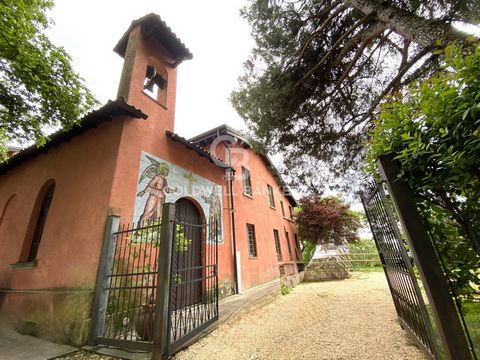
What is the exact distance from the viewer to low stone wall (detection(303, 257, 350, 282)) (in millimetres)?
11320

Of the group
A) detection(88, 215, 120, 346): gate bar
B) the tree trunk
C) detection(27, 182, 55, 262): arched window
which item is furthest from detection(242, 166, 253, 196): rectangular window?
the tree trunk

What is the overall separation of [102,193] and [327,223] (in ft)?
49.7

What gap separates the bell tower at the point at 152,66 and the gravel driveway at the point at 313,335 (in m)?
5.65

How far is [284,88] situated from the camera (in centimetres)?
622

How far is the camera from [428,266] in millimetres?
2174

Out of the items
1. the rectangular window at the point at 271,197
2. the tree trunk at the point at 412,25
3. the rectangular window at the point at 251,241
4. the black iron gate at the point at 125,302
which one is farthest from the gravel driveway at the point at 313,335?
the rectangular window at the point at 271,197

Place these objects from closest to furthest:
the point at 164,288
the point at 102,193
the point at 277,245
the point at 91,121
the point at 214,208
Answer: the point at 164,288
the point at 102,193
the point at 91,121
the point at 214,208
the point at 277,245

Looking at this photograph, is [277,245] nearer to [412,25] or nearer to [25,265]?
[25,265]

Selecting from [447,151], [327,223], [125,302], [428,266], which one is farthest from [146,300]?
[327,223]

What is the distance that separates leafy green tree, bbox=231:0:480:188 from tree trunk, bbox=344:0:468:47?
16.9 inches

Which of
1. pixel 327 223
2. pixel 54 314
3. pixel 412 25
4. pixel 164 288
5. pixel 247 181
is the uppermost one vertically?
pixel 247 181

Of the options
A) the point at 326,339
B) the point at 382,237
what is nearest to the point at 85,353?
the point at 326,339

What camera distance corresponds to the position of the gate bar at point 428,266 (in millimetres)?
2004

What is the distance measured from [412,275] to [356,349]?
5.41 ft
